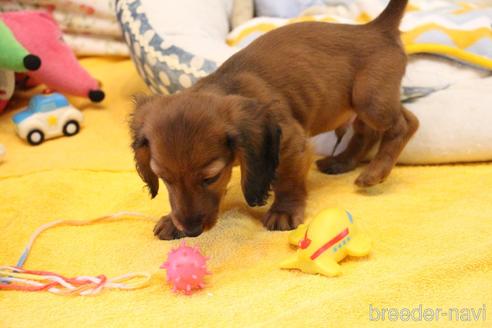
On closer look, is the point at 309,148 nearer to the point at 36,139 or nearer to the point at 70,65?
the point at 36,139

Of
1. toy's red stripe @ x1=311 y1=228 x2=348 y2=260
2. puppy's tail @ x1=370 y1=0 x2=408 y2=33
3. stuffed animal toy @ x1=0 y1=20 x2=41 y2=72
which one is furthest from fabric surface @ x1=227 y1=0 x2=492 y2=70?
toy's red stripe @ x1=311 y1=228 x2=348 y2=260

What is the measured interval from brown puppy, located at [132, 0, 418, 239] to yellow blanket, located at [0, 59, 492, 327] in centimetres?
14

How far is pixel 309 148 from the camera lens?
7.02 feet

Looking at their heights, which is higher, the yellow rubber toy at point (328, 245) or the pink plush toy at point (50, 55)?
the yellow rubber toy at point (328, 245)

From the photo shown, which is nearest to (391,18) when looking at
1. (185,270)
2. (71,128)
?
(185,270)

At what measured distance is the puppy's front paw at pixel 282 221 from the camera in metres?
2.02

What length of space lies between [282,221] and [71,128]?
155 cm

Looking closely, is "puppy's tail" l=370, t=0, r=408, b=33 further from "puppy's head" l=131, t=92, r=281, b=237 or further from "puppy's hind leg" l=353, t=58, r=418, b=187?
"puppy's head" l=131, t=92, r=281, b=237

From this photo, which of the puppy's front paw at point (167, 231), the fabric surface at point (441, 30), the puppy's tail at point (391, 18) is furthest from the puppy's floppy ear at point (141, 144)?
the fabric surface at point (441, 30)

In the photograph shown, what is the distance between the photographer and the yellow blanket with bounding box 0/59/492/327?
1511 millimetres

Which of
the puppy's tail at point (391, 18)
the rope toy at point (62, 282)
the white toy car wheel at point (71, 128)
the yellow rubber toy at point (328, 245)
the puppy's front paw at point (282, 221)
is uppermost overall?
the puppy's tail at point (391, 18)

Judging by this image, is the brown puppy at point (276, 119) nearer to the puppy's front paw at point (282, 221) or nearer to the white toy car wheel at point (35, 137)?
the puppy's front paw at point (282, 221)

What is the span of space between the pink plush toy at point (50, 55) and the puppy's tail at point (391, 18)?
173 centimetres

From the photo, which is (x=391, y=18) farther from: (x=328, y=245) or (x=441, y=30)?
(x=328, y=245)
